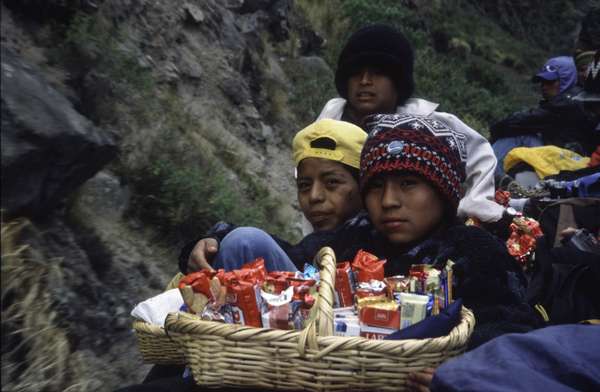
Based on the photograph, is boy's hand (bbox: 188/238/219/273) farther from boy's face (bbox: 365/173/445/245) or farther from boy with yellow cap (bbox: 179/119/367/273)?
boy's face (bbox: 365/173/445/245)

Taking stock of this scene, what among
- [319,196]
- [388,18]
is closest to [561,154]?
Answer: [319,196]

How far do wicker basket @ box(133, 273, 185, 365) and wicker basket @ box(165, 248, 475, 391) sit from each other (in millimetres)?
434

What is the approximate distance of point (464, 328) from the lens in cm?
160

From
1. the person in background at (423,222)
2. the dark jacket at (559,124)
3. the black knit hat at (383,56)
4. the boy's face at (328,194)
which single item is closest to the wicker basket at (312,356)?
the person in background at (423,222)

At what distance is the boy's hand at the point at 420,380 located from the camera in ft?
4.85

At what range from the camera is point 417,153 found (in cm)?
219

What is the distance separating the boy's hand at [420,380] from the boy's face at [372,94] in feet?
6.72

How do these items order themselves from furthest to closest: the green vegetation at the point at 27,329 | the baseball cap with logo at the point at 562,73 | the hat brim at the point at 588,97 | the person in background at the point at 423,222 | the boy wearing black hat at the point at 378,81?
the baseball cap with logo at the point at 562,73, the hat brim at the point at 588,97, the boy wearing black hat at the point at 378,81, the green vegetation at the point at 27,329, the person in background at the point at 423,222

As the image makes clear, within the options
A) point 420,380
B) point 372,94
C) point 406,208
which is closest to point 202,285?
point 420,380

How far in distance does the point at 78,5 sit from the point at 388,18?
35.7 ft

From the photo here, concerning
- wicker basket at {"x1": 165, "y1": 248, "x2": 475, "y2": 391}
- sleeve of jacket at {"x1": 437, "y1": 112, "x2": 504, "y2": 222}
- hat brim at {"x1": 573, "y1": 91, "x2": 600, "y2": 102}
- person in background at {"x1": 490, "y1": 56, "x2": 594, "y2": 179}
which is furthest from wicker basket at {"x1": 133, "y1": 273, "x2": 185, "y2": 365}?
hat brim at {"x1": 573, "y1": 91, "x2": 600, "y2": 102}

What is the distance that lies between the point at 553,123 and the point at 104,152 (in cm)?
386

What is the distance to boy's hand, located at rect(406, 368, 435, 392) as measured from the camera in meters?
1.48

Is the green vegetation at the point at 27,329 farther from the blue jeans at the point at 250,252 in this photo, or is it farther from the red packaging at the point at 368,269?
the red packaging at the point at 368,269
